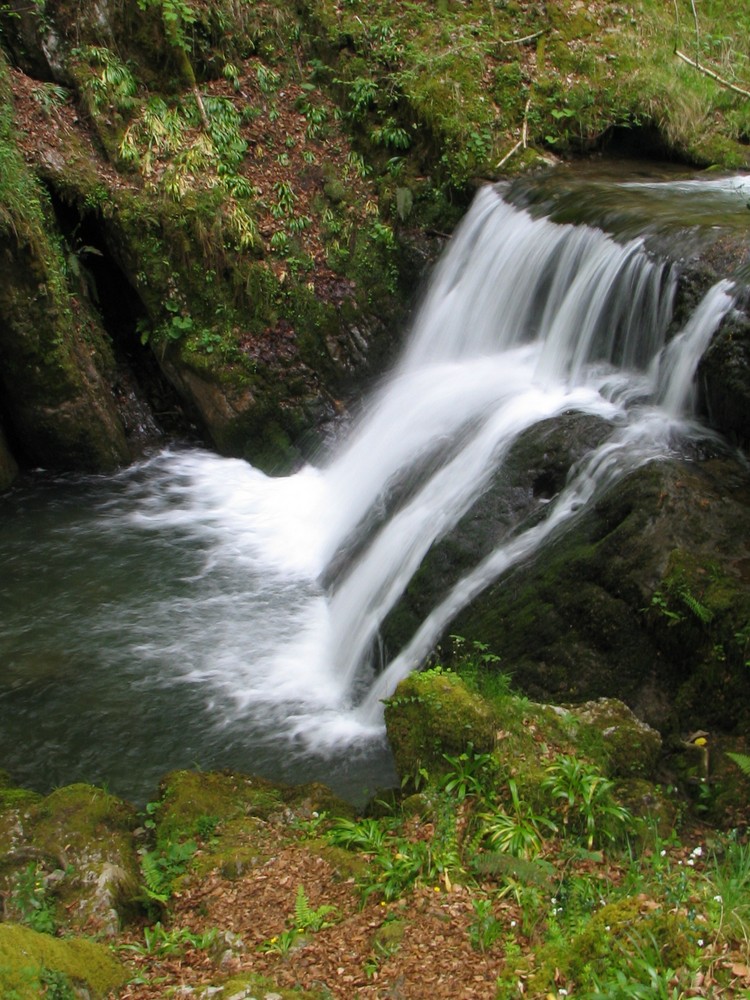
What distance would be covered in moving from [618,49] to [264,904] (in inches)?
435

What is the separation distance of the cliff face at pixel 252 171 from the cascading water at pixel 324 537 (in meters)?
0.72

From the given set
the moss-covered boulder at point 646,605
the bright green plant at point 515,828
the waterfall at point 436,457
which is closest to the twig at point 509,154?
the waterfall at point 436,457

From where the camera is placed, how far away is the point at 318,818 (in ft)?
13.9

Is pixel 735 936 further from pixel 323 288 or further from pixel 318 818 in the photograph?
pixel 323 288

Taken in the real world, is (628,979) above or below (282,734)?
above

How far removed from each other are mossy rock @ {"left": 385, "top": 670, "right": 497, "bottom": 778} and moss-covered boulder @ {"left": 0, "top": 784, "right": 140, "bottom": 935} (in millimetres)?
1357

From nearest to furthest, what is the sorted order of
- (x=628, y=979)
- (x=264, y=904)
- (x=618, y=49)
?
(x=628, y=979), (x=264, y=904), (x=618, y=49)

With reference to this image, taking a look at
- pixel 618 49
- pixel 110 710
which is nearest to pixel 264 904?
pixel 110 710

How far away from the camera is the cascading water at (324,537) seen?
18.8ft

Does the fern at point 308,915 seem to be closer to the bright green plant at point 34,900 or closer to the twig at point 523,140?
the bright green plant at point 34,900

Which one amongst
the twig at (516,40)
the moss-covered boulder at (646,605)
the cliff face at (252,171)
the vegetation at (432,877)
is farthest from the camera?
the twig at (516,40)

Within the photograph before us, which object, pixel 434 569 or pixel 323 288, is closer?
pixel 434 569

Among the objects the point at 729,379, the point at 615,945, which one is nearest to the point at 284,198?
the point at 729,379

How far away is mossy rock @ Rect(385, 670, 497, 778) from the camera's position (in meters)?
4.06
